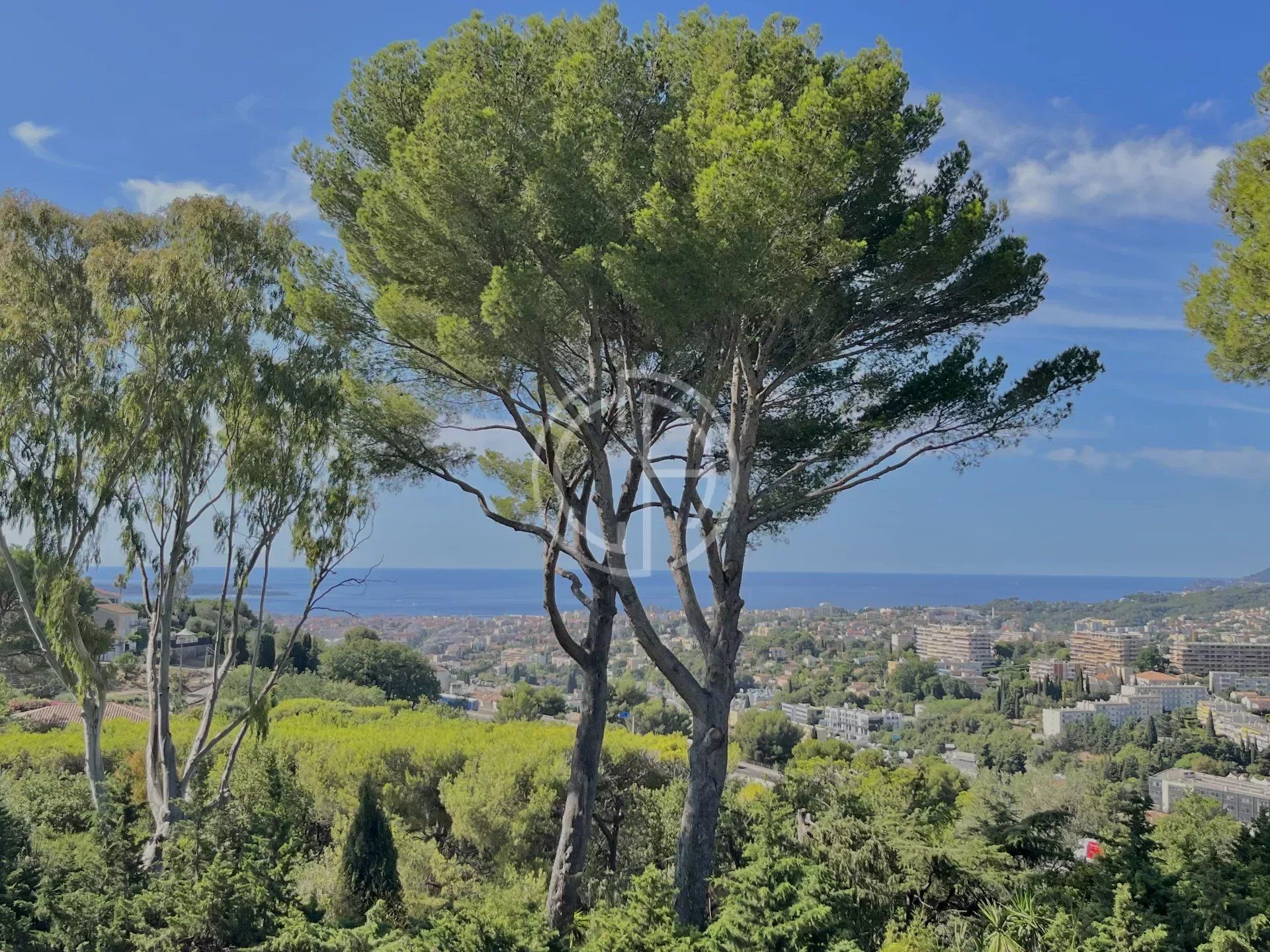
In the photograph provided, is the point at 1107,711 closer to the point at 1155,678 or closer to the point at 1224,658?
the point at 1155,678

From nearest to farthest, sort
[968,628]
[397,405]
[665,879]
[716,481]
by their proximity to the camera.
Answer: [665,879] → [716,481] → [397,405] → [968,628]

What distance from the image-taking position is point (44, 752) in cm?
1136

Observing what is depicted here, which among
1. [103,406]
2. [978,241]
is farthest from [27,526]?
[978,241]

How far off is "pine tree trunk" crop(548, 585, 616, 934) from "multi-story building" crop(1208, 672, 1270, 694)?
1190 inches

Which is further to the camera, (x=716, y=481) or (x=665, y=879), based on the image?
(x=716, y=481)

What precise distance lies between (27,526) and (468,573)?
575ft

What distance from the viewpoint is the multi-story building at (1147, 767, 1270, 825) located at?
12977 millimetres

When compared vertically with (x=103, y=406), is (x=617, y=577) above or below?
below

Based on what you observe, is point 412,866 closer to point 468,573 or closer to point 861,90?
point 861,90

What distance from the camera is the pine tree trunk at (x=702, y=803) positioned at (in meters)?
5.30

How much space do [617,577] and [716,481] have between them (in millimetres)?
1326

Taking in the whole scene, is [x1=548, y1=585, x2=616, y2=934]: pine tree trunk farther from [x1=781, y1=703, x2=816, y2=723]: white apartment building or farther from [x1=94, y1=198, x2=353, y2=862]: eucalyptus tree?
[x1=781, y1=703, x2=816, y2=723]: white apartment building

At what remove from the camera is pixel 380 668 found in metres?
28.8

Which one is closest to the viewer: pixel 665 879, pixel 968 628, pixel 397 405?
pixel 665 879
